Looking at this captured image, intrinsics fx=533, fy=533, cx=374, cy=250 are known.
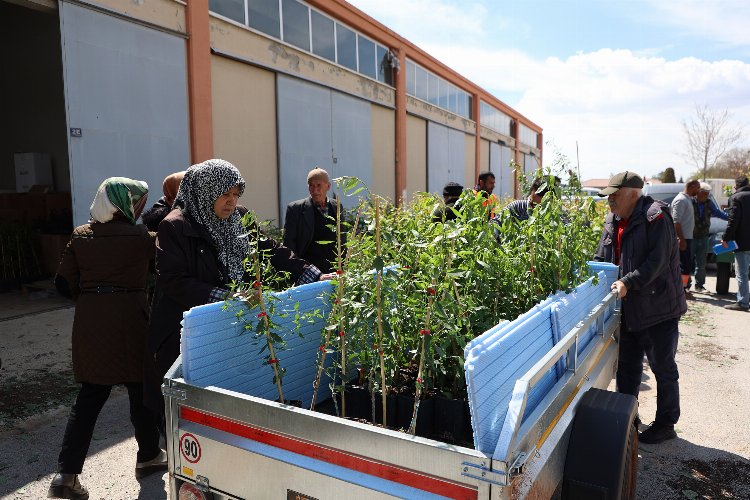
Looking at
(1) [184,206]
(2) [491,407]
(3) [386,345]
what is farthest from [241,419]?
(1) [184,206]

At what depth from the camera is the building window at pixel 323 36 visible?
42.4ft

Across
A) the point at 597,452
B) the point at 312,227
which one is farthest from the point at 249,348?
the point at 312,227

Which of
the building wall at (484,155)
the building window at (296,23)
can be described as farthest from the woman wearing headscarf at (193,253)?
the building wall at (484,155)

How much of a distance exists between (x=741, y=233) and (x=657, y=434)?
555 cm

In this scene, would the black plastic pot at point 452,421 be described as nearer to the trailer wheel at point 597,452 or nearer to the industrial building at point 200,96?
the trailer wheel at point 597,452

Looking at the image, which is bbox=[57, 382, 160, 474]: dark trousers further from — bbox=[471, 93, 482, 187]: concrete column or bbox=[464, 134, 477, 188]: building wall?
bbox=[471, 93, 482, 187]: concrete column

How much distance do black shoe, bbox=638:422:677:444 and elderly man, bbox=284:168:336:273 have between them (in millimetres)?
2814

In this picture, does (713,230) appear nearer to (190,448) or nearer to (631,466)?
(631,466)

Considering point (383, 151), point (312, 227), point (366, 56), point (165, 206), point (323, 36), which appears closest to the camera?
point (165, 206)

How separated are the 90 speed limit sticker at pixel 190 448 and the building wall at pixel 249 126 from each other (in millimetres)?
8821

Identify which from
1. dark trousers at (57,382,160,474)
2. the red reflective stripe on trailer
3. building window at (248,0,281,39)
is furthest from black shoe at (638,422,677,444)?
building window at (248,0,281,39)

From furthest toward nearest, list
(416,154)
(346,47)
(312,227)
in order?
1. (416,154)
2. (346,47)
3. (312,227)

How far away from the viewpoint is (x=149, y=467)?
11.1ft

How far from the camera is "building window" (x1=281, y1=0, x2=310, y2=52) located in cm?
1195
